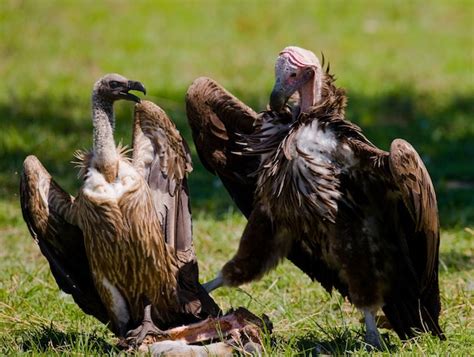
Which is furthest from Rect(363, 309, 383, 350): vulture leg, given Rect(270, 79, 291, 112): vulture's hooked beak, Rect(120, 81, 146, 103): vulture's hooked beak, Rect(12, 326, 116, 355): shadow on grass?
Rect(120, 81, 146, 103): vulture's hooked beak

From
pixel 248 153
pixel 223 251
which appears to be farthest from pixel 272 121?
pixel 223 251

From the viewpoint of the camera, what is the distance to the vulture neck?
5.14 metres

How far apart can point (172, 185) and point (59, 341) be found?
3.08 feet

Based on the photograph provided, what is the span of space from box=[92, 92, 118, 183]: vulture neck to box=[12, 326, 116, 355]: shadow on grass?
758mm

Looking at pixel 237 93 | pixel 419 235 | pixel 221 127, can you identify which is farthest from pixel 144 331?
pixel 237 93

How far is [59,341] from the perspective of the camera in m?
5.30

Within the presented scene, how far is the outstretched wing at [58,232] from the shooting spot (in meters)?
5.30

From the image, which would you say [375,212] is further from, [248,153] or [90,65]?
[90,65]

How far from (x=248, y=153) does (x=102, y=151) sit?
754mm

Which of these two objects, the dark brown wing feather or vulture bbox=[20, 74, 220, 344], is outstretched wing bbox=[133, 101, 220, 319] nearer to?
vulture bbox=[20, 74, 220, 344]

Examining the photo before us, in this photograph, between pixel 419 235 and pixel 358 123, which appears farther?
pixel 358 123

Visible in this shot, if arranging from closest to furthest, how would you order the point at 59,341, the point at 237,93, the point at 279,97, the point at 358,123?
1. the point at 59,341
2. the point at 279,97
3. the point at 358,123
4. the point at 237,93

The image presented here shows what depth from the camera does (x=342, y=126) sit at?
5.27 meters

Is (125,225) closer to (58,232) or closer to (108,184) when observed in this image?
(108,184)
